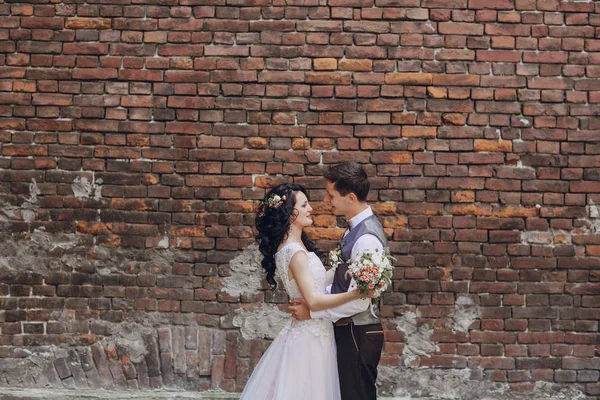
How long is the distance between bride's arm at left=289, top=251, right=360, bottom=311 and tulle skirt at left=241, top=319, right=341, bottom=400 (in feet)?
0.75

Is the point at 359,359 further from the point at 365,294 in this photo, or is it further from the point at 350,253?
the point at 350,253

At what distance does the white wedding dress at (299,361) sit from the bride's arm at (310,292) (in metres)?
0.06

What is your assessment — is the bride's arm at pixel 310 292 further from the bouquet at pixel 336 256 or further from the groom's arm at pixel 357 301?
the bouquet at pixel 336 256

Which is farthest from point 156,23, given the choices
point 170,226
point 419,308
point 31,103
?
point 419,308

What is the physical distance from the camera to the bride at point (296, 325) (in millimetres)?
4000

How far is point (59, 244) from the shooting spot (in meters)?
5.34

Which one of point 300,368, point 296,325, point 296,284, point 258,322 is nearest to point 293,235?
point 296,284

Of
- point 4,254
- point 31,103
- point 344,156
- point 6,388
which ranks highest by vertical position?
point 31,103

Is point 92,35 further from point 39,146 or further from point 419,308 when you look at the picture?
point 419,308

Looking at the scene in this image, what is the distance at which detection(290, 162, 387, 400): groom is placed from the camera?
12.9ft

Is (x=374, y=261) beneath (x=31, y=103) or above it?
beneath

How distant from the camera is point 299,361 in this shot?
160 inches

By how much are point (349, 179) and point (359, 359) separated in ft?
3.48

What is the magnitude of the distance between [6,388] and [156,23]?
10.1ft
